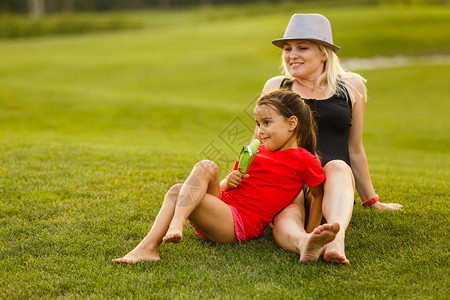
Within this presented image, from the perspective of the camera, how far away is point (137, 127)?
11.7m

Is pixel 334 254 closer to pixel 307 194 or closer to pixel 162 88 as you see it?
pixel 307 194

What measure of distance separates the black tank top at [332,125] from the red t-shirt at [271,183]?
0.59 metres

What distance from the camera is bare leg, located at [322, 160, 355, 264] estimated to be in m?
3.35

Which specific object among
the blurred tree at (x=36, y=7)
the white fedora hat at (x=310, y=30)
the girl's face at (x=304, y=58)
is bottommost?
the blurred tree at (x=36, y=7)

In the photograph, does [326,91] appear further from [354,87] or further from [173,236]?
[173,236]

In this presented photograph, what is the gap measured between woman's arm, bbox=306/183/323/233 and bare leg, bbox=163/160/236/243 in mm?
600

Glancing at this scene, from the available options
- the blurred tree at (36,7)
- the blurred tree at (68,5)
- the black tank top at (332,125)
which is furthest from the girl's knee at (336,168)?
the blurred tree at (68,5)

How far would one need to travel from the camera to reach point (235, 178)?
3.64m

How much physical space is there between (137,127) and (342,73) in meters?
7.87

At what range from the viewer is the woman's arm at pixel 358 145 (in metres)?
4.39

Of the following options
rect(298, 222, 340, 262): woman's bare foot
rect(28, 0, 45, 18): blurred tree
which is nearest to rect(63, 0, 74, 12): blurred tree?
rect(28, 0, 45, 18): blurred tree

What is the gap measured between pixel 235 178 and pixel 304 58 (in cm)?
141

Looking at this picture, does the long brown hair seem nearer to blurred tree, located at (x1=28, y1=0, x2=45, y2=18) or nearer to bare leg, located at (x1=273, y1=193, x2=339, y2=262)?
bare leg, located at (x1=273, y1=193, x2=339, y2=262)

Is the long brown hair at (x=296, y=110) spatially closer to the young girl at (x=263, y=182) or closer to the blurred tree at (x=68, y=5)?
the young girl at (x=263, y=182)
